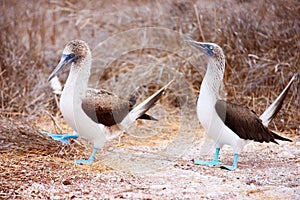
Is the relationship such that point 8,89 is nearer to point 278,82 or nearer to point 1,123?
point 1,123

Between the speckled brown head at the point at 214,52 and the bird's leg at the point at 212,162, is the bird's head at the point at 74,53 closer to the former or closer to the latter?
the speckled brown head at the point at 214,52

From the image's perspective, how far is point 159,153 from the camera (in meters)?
4.54

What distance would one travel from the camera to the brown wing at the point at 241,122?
157 inches

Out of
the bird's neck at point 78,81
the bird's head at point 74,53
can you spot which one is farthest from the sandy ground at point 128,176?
the bird's head at point 74,53

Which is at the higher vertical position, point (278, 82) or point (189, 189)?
point (278, 82)

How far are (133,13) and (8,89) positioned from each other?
2.59 metres

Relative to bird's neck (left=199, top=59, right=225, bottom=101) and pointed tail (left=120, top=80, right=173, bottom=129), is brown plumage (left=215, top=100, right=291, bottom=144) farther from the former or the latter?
pointed tail (left=120, top=80, right=173, bottom=129)

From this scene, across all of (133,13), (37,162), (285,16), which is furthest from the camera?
(133,13)

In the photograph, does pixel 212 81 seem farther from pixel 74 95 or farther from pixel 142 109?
pixel 74 95

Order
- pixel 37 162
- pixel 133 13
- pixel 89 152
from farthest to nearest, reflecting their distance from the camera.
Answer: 1. pixel 133 13
2. pixel 89 152
3. pixel 37 162

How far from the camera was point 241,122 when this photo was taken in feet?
13.2

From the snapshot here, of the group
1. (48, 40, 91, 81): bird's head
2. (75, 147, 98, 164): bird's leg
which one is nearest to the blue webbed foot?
(75, 147, 98, 164): bird's leg

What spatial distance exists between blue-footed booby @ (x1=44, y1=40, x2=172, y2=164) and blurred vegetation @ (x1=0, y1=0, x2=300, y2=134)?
3.54ft

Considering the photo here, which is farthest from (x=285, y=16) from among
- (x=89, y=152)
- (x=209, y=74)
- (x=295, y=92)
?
(x=89, y=152)
